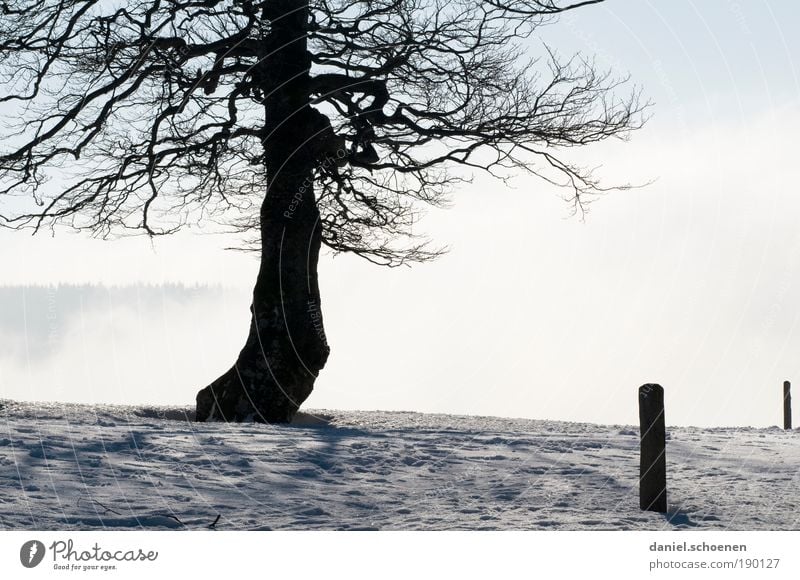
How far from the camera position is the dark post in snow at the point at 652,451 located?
30.6 ft

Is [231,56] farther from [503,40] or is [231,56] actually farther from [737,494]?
[737,494]

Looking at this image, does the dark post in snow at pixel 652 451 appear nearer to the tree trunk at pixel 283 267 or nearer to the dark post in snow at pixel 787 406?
the tree trunk at pixel 283 267
